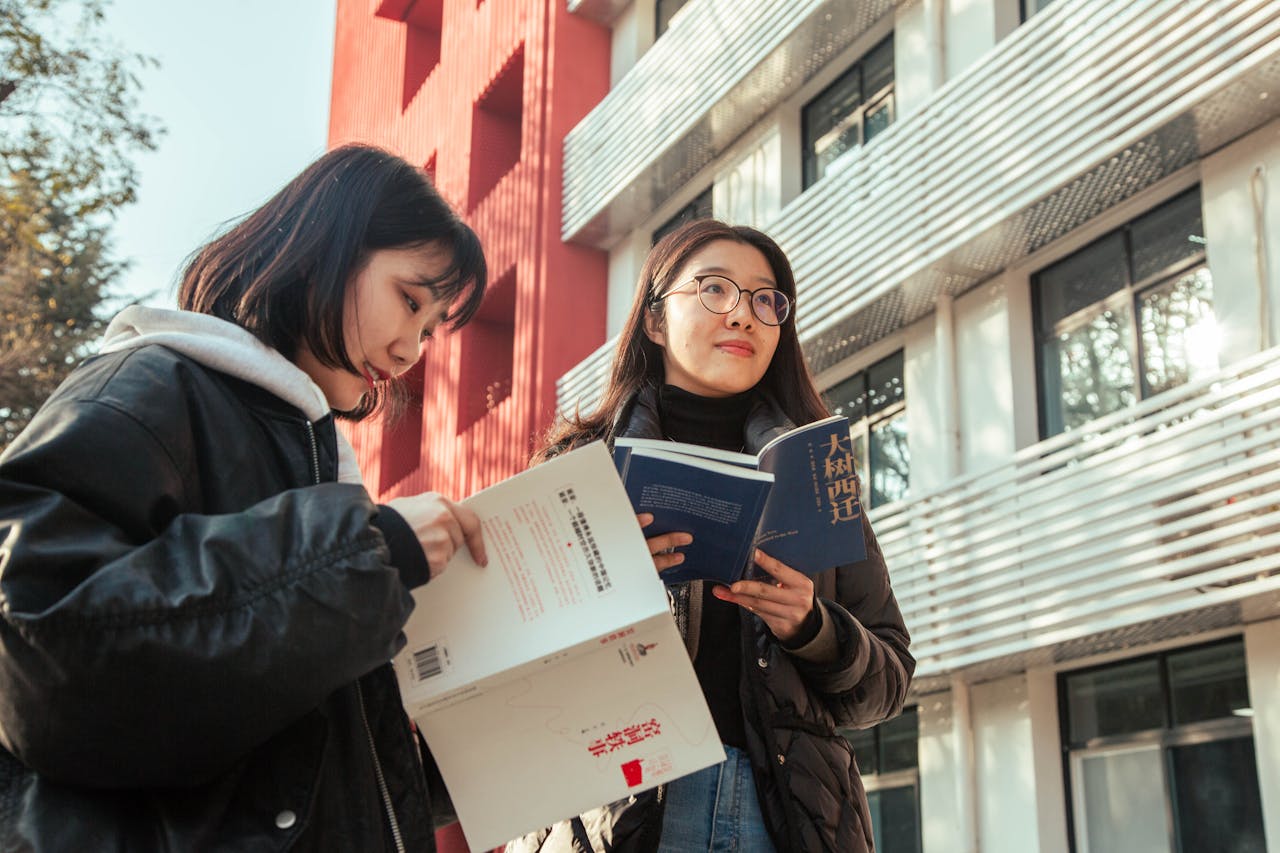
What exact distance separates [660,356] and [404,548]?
5.27 feet

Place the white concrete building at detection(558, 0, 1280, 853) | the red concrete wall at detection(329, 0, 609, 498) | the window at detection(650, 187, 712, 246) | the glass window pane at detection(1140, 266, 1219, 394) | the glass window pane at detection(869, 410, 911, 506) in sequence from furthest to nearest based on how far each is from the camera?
the red concrete wall at detection(329, 0, 609, 498)
the window at detection(650, 187, 712, 246)
the glass window pane at detection(869, 410, 911, 506)
the glass window pane at detection(1140, 266, 1219, 394)
the white concrete building at detection(558, 0, 1280, 853)

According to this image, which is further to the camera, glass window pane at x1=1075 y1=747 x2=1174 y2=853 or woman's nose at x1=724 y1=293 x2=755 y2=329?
glass window pane at x1=1075 y1=747 x2=1174 y2=853

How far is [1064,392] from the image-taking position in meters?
8.67

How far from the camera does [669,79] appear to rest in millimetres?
12609

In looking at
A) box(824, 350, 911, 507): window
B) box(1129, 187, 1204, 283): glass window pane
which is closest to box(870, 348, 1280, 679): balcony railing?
box(824, 350, 911, 507): window

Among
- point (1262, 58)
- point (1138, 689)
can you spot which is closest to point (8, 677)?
point (1262, 58)

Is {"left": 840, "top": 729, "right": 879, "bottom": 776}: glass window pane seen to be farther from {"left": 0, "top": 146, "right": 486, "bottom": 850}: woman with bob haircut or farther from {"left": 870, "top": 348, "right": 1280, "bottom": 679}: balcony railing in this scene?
{"left": 0, "top": 146, "right": 486, "bottom": 850}: woman with bob haircut

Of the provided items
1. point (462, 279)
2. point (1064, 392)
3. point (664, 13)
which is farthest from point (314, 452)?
point (664, 13)

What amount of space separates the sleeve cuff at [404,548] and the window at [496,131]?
48.1ft

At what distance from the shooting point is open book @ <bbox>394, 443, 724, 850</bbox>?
186 cm

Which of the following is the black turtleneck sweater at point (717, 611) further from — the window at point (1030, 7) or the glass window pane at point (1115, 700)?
the window at point (1030, 7)

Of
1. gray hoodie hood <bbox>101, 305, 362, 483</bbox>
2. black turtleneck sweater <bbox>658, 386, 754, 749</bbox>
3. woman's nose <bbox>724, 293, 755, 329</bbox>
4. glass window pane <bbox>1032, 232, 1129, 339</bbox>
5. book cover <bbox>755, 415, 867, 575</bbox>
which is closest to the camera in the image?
gray hoodie hood <bbox>101, 305, 362, 483</bbox>

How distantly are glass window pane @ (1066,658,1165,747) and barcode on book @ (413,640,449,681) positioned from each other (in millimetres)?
6747

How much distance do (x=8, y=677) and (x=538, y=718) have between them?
0.80m
